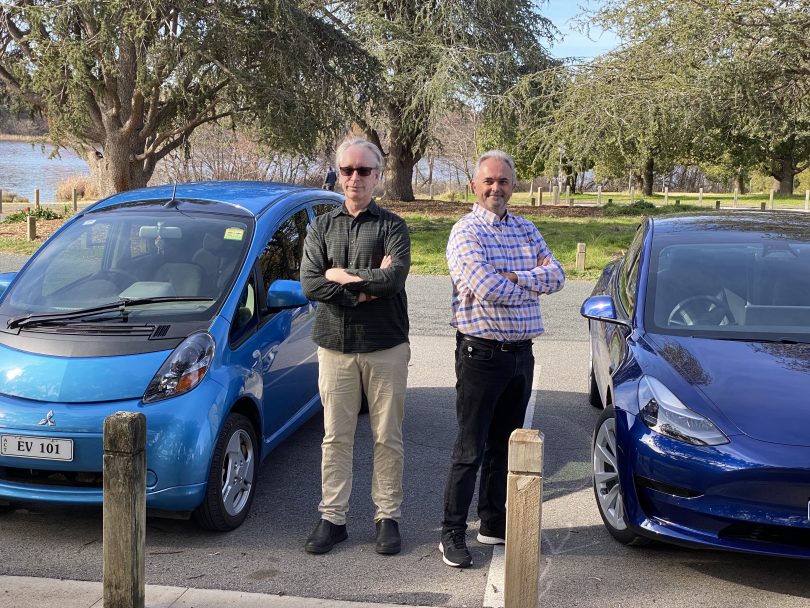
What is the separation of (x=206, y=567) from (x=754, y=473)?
2.48 metres

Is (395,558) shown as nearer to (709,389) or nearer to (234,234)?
(709,389)

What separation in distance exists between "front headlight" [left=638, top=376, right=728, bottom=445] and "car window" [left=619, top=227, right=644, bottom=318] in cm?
91

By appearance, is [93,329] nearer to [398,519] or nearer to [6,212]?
[398,519]

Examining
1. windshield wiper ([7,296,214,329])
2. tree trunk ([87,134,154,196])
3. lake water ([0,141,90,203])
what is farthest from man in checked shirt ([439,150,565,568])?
lake water ([0,141,90,203])

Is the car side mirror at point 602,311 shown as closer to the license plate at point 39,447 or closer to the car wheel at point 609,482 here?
the car wheel at point 609,482

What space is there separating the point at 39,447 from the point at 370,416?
61.7 inches

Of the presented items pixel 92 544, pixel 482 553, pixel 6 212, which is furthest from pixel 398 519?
pixel 6 212

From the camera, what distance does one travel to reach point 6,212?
27891mm

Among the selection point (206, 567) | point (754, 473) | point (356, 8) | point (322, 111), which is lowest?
point (206, 567)

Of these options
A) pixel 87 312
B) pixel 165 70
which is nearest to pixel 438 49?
pixel 165 70

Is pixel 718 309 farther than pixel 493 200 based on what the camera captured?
Yes

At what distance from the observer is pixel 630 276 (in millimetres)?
5672

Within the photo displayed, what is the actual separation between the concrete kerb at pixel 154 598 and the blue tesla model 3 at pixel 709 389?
4.40 ft

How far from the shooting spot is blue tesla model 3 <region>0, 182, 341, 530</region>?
4266 mm
